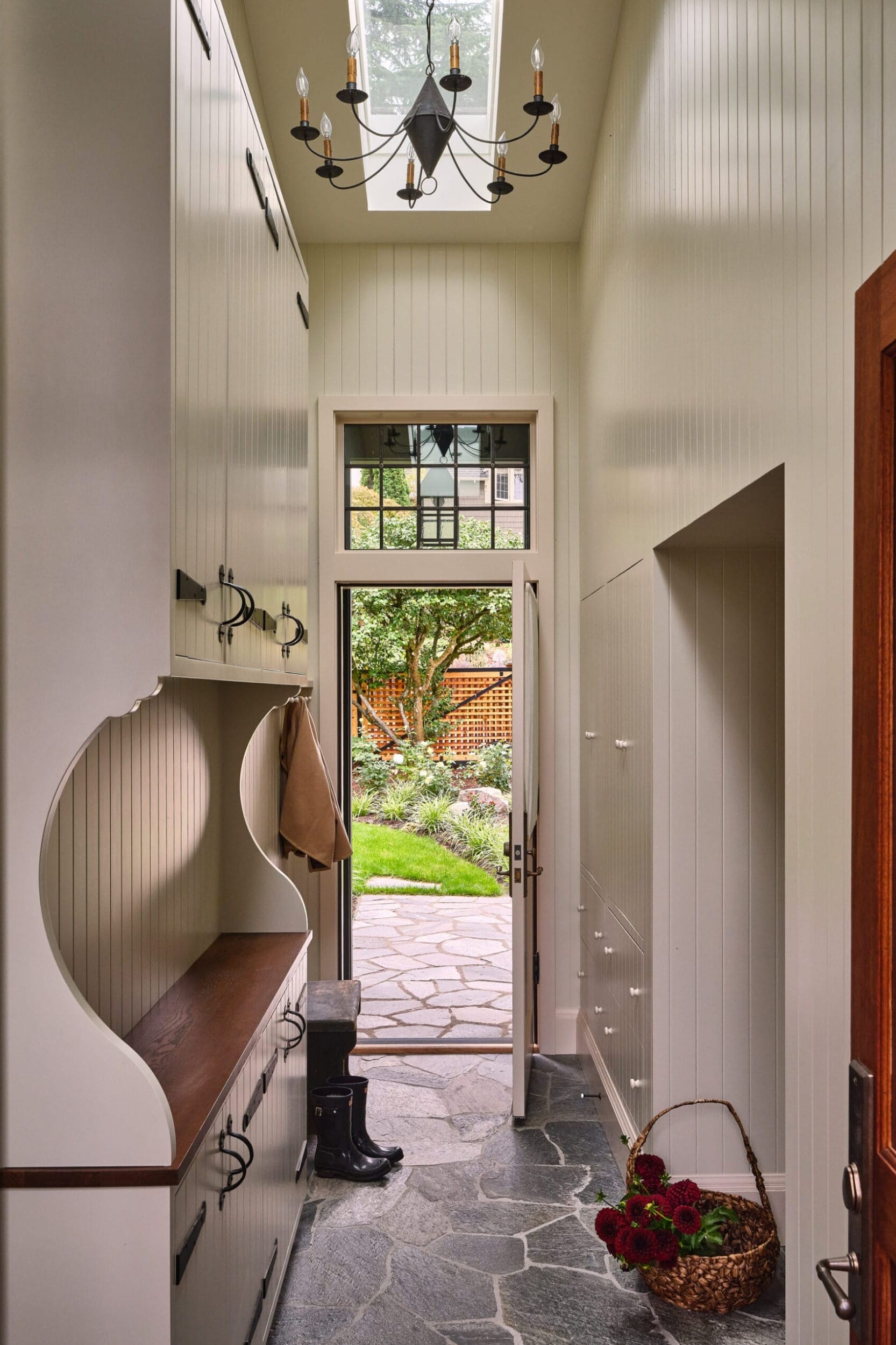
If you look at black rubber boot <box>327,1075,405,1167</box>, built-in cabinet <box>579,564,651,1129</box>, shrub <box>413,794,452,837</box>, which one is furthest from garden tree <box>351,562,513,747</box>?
black rubber boot <box>327,1075,405,1167</box>

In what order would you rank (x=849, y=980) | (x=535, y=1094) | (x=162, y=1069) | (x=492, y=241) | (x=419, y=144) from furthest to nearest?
(x=492, y=241), (x=535, y=1094), (x=419, y=144), (x=162, y=1069), (x=849, y=980)

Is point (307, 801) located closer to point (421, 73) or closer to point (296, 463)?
point (296, 463)

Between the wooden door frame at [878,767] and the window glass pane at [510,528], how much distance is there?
134 inches

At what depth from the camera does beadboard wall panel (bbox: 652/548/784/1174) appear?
275 cm

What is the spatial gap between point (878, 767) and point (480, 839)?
797 cm

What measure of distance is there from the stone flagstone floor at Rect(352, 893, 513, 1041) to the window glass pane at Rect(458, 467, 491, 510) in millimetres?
2489

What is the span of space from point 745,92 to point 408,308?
9.43 feet

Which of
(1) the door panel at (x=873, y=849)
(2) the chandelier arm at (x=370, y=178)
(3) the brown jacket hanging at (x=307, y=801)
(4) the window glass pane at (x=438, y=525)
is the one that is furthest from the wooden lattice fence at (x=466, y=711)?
(1) the door panel at (x=873, y=849)

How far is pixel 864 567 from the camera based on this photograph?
119cm

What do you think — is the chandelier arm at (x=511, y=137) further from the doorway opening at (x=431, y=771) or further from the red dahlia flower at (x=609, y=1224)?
the doorway opening at (x=431, y=771)

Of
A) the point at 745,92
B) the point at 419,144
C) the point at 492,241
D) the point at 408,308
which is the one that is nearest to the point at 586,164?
the point at 492,241

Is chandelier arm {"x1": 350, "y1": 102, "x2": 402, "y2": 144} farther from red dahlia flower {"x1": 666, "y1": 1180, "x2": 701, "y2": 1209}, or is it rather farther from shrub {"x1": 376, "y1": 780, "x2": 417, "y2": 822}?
shrub {"x1": 376, "y1": 780, "x2": 417, "y2": 822}

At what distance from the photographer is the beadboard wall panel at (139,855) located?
5.71ft

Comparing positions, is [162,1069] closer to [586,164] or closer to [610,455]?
[610,455]
